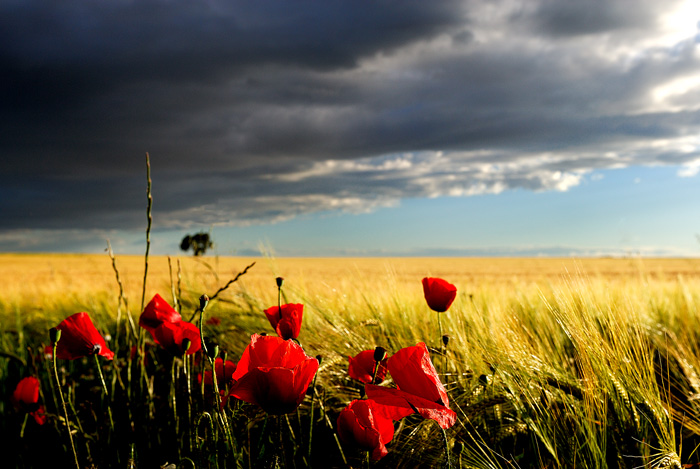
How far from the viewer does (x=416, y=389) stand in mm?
829

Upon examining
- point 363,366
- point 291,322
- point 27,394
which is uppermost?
point 291,322

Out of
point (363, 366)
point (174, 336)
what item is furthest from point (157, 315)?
point (363, 366)

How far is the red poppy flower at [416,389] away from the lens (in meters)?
0.80

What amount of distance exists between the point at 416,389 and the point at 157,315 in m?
0.74

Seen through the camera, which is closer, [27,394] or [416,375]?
[416,375]

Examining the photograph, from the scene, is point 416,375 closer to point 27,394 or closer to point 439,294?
point 439,294

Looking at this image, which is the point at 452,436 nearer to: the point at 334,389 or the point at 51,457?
the point at 334,389

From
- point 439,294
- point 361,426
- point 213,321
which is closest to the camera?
point 361,426

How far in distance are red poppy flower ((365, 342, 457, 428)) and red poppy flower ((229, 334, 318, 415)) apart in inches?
4.6

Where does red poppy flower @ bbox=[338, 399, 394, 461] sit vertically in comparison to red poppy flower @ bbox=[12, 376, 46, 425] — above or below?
above

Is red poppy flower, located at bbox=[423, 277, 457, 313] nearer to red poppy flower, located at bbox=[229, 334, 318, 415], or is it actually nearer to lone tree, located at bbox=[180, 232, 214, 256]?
red poppy flower, located at bbox=[229, 334, 318, 415]

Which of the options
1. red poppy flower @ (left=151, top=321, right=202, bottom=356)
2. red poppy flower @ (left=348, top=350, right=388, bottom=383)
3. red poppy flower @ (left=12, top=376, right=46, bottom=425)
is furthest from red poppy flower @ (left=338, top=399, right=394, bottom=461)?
red poppy flower @ (left=12, top=376, right=46, bottom=425)

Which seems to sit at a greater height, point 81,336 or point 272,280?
point 81,336

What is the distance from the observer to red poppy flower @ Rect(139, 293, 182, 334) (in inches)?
49.8
